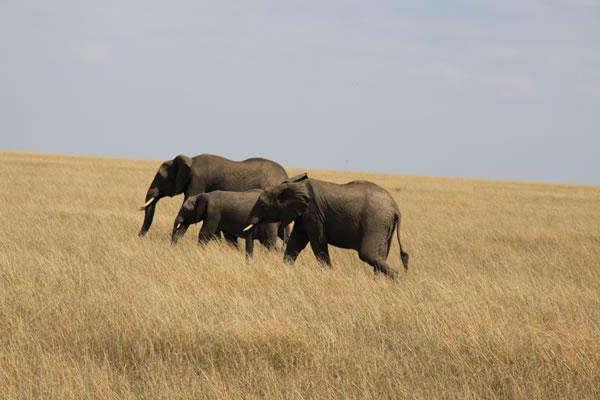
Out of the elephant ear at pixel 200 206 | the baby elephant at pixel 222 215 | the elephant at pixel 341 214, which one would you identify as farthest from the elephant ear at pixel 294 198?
the elephant ear at pixel 200 206

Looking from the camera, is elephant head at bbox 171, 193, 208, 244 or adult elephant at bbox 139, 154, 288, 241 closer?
elephant head at bbox 171, 193, 208, 244

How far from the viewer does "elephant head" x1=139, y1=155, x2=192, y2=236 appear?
1571cm

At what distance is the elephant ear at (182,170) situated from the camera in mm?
15703

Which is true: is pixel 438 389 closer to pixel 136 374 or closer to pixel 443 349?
pixel 443 349

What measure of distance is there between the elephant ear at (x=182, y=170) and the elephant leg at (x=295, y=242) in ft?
15.1

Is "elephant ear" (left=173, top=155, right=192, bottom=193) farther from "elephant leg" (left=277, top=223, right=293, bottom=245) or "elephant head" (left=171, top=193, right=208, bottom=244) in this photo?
"elephant leg" (left=277, top=223, right=293, bottom=245)

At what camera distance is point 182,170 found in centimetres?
1577

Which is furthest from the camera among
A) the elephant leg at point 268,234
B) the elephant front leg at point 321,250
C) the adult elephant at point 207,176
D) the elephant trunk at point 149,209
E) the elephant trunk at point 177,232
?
the adult elephant at point 207,176

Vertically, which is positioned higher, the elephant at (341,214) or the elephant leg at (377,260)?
the elephant at (341,214)

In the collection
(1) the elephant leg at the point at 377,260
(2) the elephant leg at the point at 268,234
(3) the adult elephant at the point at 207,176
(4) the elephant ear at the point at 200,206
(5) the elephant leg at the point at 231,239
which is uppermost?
(3) the adult elephant at the point at 207,176

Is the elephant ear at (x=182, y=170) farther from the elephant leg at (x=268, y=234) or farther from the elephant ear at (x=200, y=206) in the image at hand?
the elephant leg at (x=268, y=234)

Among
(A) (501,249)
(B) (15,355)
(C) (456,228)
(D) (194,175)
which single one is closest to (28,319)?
(B) (15,355)

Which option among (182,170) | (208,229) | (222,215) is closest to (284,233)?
(222,215)

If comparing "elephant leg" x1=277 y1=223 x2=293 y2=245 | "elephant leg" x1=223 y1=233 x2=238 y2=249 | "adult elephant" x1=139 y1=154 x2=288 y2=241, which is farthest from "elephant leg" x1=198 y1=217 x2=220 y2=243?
"adult elephant" x1=139 y1=154 x2=288 y2=241
